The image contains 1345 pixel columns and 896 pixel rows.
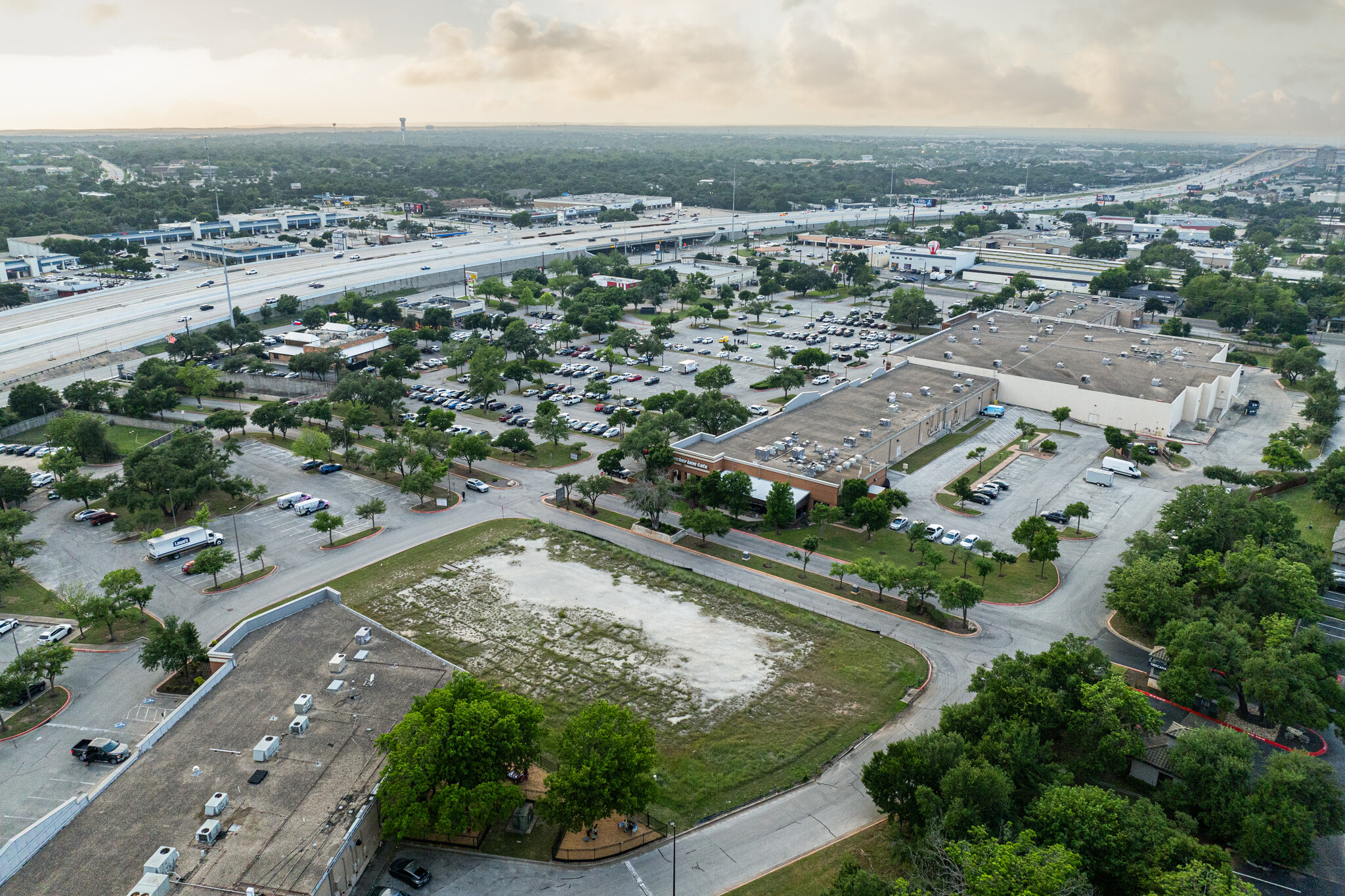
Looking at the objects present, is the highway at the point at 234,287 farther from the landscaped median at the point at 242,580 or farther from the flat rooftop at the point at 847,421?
the flat rooftop at the point at 847,421

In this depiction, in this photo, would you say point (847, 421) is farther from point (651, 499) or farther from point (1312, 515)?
point (1312, 515)

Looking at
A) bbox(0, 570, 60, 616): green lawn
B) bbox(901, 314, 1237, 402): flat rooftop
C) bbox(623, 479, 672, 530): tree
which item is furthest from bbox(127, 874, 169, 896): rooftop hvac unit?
bbox(901, 314, 1237, 402): flat rooftop

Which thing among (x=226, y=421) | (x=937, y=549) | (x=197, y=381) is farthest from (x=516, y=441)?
(x=197, y=381)

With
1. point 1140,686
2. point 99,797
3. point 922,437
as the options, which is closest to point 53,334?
point 99,797

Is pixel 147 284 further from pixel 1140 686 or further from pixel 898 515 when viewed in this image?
pixel 1140 686

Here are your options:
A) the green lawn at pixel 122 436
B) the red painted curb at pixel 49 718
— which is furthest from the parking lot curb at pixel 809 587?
the green lawn at pixel 122 436
